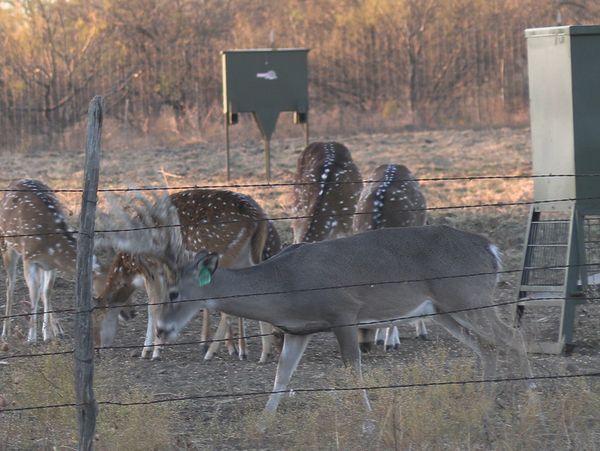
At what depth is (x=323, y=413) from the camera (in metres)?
7.53

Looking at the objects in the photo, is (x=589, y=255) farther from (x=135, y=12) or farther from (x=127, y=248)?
(x=135, y=12)

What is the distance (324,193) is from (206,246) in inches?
89.7

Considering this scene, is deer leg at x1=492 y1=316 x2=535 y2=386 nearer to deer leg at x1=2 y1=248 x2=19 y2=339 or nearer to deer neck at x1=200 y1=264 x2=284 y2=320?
deer neck at x1=200 y1=264 x2=284 y2=320

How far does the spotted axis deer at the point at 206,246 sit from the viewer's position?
10.9 meters

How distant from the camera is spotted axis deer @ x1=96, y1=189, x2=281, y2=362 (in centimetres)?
1086

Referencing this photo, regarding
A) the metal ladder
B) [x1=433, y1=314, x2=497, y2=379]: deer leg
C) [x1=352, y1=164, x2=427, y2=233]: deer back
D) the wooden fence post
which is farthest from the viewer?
[x1=352, y1=164, x2=427, y2=233]: deer back

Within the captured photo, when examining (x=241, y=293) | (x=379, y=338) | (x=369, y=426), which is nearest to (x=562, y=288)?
(x=379, y=338)

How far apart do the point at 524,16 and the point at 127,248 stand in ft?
90.1

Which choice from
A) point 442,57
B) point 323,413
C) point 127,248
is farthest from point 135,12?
point 323,413

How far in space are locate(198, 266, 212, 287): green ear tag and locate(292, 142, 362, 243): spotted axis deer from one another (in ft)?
10.7

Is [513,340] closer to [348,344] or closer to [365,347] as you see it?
[348,344]

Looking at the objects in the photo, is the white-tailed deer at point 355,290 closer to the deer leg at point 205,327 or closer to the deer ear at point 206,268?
the deer ear at point 206,268

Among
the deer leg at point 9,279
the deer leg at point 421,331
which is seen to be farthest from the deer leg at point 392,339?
the deer leg at point 9,279

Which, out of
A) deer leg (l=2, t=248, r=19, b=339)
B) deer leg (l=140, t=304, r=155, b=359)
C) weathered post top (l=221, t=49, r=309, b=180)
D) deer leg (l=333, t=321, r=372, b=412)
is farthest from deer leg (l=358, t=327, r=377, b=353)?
weathered post top (l=221, t=49, r=309, b=180)
